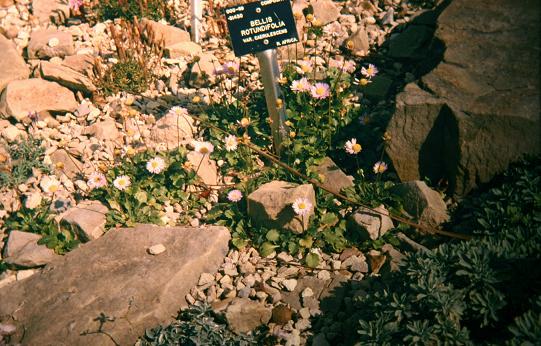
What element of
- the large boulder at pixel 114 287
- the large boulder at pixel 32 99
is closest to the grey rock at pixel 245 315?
the large boulder at pixel 114 287

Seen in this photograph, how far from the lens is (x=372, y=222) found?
3.35 meters

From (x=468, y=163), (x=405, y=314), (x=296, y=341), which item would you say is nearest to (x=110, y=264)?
(x=296, y=341)

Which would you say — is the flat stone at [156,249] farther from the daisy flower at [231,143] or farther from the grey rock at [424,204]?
the grey rock at [424,204]

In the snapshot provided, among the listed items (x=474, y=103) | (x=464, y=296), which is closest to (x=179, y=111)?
(x=474, y=103)

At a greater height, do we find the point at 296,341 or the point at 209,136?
the point at 209,136

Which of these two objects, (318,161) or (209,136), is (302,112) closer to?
(318,161)

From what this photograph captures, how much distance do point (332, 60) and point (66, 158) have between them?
2.96m

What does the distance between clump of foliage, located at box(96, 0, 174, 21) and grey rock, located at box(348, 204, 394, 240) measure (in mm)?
3911

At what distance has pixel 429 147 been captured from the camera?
3.55 meters

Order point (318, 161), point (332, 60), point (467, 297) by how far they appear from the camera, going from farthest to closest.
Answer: point (332, 60), point (318, 161), point (467, 297)

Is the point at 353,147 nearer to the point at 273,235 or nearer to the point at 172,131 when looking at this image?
the point at 273,235

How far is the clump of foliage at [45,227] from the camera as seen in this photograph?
3.59 metres

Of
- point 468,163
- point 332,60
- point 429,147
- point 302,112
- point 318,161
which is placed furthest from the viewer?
point 332,60

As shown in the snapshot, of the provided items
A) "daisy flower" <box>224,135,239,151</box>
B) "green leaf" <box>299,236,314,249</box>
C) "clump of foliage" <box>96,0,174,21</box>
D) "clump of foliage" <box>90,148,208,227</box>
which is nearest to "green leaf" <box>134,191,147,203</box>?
"clump of foliage" <box>90,148,208,227</box>
